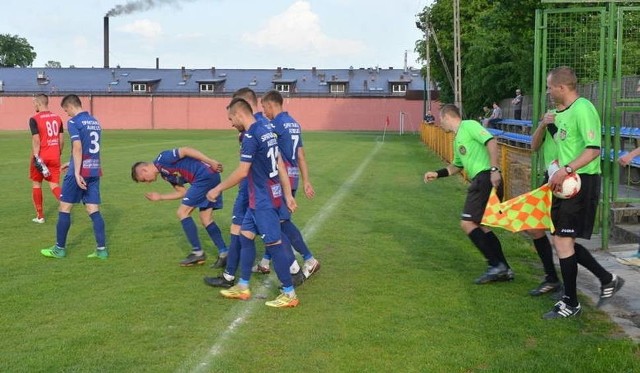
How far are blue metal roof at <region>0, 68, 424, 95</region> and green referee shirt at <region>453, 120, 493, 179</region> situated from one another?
7310 centimetres

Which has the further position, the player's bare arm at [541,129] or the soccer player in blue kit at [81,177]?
the soccer player in blue kit at [81,177]

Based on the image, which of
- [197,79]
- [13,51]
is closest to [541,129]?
[197,79]

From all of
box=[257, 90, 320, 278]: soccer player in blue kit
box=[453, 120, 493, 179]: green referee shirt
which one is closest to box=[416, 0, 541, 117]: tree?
box=[453, 120, 493, 179]: green referee shirt

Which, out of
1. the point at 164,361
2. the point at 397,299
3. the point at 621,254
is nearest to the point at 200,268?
the point at 397,299

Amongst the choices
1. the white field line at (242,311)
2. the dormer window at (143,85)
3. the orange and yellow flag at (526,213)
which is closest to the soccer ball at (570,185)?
the orange and yellow flag at (526,213)

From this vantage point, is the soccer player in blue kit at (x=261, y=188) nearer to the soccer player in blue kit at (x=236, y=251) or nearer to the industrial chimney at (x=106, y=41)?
the soccer player in blue kit at (x=236, y=251)

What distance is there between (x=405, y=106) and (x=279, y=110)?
69.2m

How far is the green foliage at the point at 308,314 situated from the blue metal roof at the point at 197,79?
7142 cm

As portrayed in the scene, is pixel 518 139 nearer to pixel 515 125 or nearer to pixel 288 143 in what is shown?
pixel 515 125

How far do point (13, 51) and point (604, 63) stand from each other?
117 meters

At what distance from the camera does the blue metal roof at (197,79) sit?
81.2 meters

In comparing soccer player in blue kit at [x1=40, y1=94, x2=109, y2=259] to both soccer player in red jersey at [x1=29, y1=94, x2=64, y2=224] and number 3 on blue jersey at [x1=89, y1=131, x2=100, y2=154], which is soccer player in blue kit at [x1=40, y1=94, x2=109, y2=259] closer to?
number 3 on blue jersey at [x1=89, y1=131, x2=100, y2=154]

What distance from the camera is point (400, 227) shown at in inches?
416

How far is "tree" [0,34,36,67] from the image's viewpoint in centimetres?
11169
